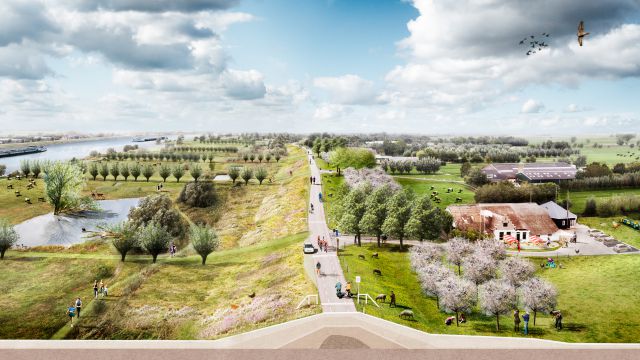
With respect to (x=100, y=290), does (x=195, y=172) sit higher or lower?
higher

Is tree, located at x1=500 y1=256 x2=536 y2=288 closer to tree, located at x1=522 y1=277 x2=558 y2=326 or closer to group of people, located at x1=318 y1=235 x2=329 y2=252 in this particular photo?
tree, located at x1=522 y1=277 x2=558 y2=326

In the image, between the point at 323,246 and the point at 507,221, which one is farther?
the point at 507,221

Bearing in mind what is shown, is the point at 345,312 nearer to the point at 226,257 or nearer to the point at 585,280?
the point at 226,257

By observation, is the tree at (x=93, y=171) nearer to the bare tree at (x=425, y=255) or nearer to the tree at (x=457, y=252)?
the bare tree at (x=425, y=255)

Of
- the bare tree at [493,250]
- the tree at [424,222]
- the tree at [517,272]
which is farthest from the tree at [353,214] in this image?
the tree at [517,272]

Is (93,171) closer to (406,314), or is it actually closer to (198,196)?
(198,196)

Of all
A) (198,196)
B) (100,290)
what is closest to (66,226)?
(198,196)
